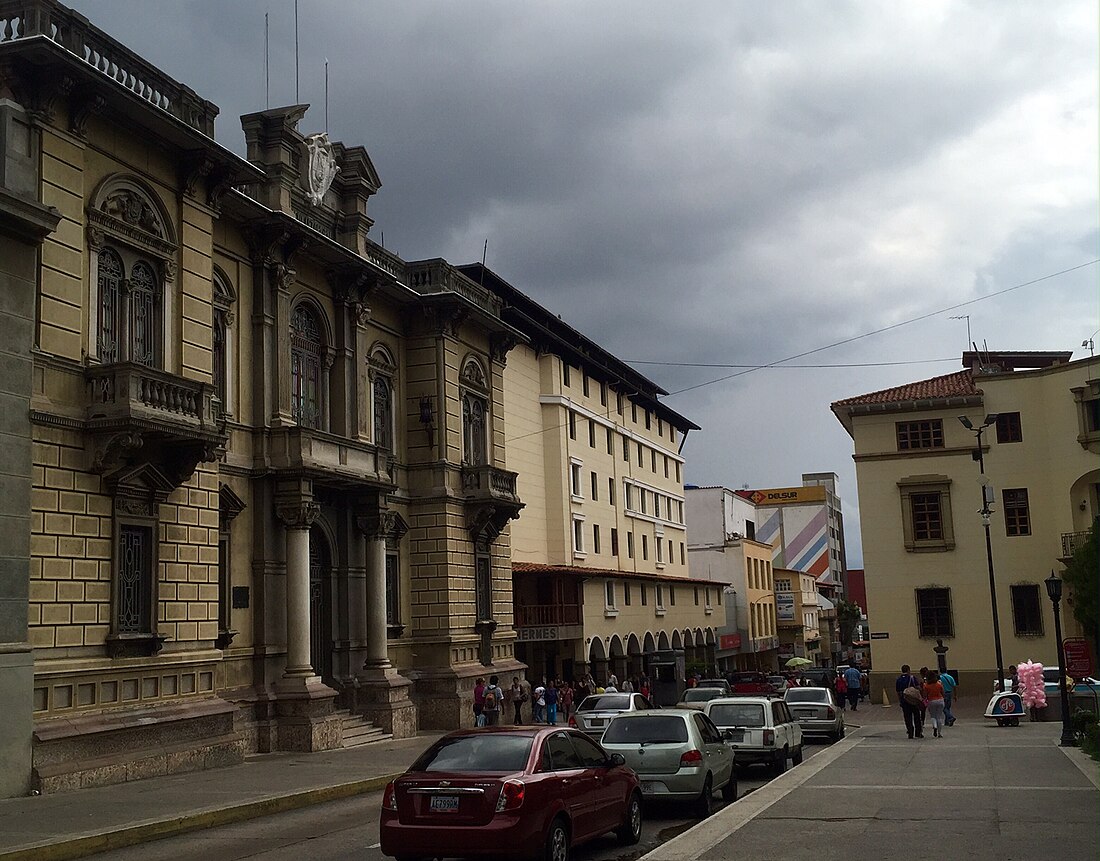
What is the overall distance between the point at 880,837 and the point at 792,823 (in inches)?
48.3

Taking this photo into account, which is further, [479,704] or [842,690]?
[842,690]

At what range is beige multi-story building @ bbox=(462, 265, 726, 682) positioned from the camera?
4681 cm

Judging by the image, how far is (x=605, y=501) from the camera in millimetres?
56781

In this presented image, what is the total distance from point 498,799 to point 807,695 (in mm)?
19682

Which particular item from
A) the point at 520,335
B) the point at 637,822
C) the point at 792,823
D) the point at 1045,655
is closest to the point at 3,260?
the point at 637,822

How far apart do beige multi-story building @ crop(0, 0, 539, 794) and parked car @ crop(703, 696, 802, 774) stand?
9338 mm

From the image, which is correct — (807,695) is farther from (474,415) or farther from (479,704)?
(474,415)

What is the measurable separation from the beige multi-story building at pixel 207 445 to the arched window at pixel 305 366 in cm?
10

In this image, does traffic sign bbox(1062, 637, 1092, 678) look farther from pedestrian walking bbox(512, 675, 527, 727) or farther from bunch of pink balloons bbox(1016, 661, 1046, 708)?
pedestrian walking bbox(512, 675, 527, 727)

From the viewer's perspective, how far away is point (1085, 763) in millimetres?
19062

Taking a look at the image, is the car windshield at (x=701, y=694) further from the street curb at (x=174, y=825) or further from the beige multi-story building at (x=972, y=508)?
the beige multi-story building at (x=972, y=508)

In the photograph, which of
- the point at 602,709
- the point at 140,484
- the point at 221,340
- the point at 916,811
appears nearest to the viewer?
the point at 916,811

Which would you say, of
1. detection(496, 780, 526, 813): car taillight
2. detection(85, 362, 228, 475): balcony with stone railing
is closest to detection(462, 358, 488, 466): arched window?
detection(85, 362, 228, 475): balcony with stone railing

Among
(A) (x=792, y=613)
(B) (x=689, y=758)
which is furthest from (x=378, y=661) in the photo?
(A) (x=792, y=613)
